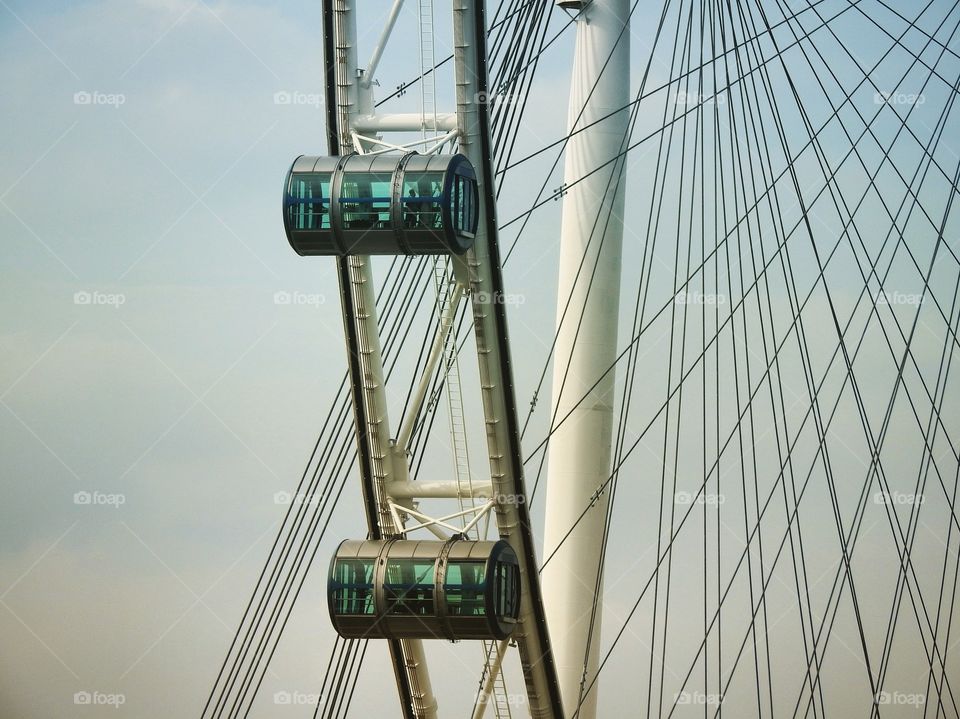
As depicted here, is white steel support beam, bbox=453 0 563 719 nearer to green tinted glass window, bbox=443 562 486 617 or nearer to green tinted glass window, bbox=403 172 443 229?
green tinted glass window, bbox=403 172 443 229

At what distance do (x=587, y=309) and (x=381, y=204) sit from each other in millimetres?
5891

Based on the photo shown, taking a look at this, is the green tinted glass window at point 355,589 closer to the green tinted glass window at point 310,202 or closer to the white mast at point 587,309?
the white mast at point 587,309

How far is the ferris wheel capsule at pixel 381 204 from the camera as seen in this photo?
16688 millimetres

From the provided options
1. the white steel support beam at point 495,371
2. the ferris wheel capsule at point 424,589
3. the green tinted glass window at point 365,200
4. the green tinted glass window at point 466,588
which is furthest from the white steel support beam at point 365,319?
the green tinted glass window at point 466,588

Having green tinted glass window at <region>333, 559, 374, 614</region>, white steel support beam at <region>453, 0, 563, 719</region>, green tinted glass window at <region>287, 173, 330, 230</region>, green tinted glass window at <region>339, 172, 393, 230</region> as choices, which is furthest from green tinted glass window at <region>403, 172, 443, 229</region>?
green tinted glass window at <region>333, 559, 374, 614</region>

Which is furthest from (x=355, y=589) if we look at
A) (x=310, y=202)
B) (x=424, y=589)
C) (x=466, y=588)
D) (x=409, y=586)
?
(x=310, y=202)

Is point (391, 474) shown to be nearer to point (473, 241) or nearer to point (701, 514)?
point (473, 241)

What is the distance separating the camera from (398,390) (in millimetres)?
34312

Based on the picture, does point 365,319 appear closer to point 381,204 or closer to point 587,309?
point 381,204

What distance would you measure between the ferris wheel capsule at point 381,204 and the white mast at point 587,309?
184 inches

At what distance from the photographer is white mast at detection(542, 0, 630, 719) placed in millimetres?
21703

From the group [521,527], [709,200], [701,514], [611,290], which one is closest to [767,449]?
[701,514]

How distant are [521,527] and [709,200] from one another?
10950 millimetres

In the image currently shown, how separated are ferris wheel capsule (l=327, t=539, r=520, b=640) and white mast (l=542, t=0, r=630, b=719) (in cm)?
308
